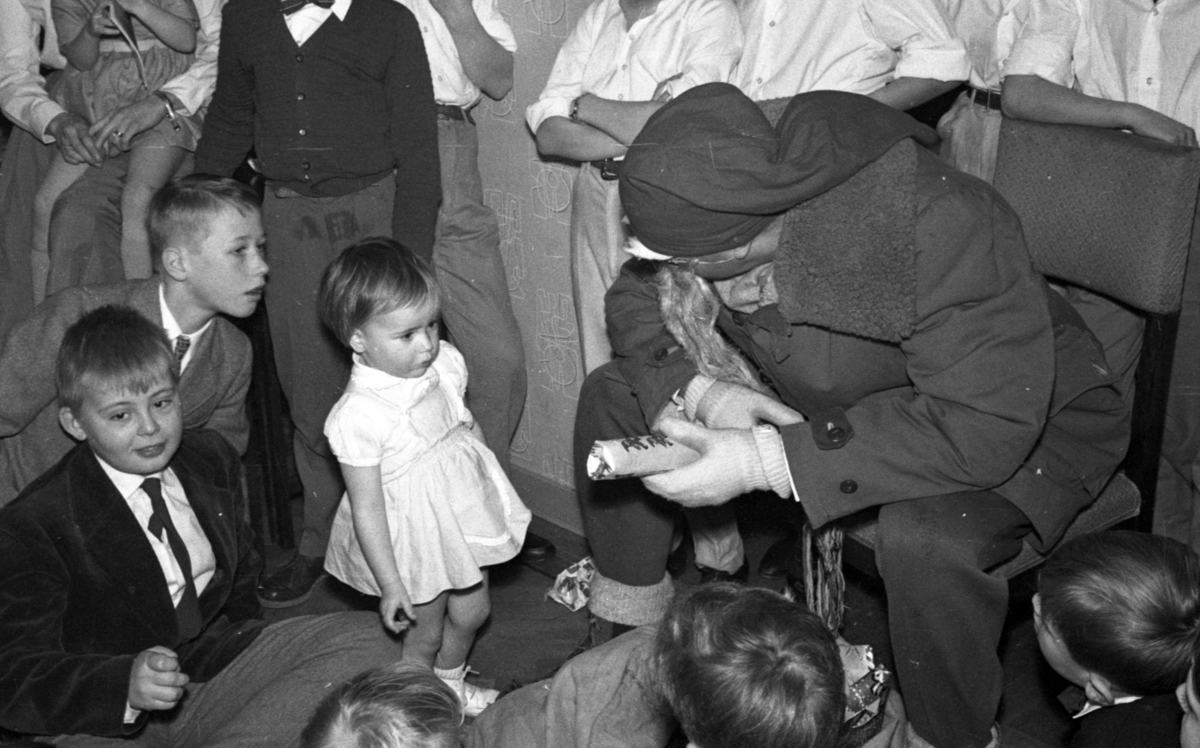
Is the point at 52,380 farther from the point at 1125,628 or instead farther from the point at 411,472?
the point at 1125,628

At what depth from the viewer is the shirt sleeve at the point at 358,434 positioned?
248 cm

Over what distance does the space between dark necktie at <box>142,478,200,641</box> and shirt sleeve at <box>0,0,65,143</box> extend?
1706mm

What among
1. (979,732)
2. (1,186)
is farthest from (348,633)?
(1,186)

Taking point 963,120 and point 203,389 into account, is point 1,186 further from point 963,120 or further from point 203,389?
point 963,120

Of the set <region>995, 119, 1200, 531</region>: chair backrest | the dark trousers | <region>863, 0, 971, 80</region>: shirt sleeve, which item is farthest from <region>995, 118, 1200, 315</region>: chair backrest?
the dark trousers

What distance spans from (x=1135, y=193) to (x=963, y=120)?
76cm

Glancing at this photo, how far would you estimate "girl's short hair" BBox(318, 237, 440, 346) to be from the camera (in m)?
2.47

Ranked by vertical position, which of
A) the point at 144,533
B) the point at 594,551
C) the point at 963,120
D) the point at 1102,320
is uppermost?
the point at 963,120

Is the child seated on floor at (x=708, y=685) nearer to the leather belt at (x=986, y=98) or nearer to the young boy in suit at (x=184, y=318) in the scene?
the young boy in suit at (x=184, y=318)

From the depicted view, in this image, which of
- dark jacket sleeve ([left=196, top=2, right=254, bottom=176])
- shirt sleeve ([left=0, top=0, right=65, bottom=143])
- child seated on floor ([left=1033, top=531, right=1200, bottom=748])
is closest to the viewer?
child seated on floor ([left=1033, top=531, right=1200, bottom=748])

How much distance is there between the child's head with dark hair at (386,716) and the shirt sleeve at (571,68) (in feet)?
5.50

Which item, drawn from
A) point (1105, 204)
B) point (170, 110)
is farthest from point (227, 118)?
point (1105, 204)

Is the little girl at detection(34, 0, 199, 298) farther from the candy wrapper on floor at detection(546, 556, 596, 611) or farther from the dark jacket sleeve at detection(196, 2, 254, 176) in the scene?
the candy wrapper on floor at detection(546, 556, 596, 611)

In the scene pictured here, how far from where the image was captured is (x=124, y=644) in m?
2.26
